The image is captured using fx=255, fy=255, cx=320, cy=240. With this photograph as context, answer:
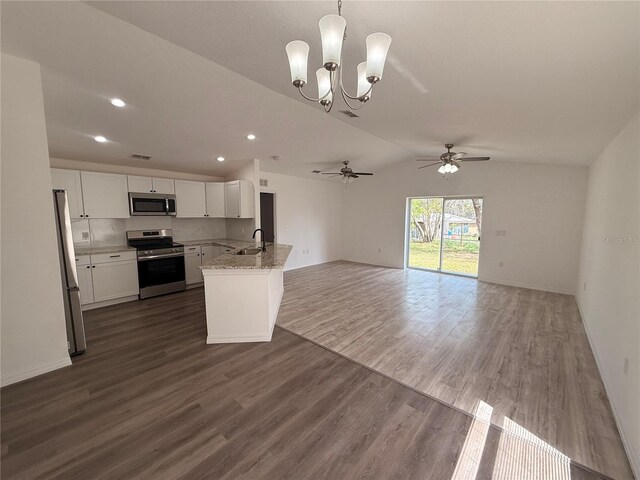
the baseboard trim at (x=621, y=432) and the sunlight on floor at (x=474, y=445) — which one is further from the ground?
the baseboard trim at (x=621, y=432)

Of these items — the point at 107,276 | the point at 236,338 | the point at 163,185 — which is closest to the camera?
the point at 236,338

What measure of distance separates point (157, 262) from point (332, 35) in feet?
15.3

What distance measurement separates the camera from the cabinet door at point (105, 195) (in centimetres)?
402

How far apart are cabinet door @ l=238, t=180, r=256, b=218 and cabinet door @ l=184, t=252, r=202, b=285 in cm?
123

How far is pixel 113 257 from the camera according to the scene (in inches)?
163

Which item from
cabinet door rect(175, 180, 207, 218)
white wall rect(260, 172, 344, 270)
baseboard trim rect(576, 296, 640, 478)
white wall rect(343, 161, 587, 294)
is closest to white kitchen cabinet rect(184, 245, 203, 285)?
cabinet door rect(175, 180, 207, 218)

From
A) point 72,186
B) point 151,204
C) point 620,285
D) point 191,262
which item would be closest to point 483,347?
point 620,285

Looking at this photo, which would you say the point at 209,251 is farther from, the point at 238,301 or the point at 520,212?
the point at 520,212

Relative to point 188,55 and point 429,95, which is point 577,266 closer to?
point 429,95

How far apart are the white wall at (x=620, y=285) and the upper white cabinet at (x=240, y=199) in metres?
4.97

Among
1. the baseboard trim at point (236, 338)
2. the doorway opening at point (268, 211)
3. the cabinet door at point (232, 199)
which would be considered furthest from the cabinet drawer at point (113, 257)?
the doorway opening at point (268, 211)

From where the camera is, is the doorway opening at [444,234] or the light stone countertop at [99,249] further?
the doorway opening at [444,234]

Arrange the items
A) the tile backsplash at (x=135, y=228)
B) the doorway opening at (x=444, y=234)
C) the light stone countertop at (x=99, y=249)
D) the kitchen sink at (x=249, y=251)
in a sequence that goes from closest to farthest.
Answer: the light stone countertop at (x=99, y=249) → the kitchen sink at (x=249, y=251) → the tile backsplash at (x=135, y=228) → the doorway opening at (x=444, y=234)

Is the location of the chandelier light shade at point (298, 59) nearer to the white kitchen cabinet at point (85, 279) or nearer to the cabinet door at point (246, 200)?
the cabinet door at point (246, 200)
